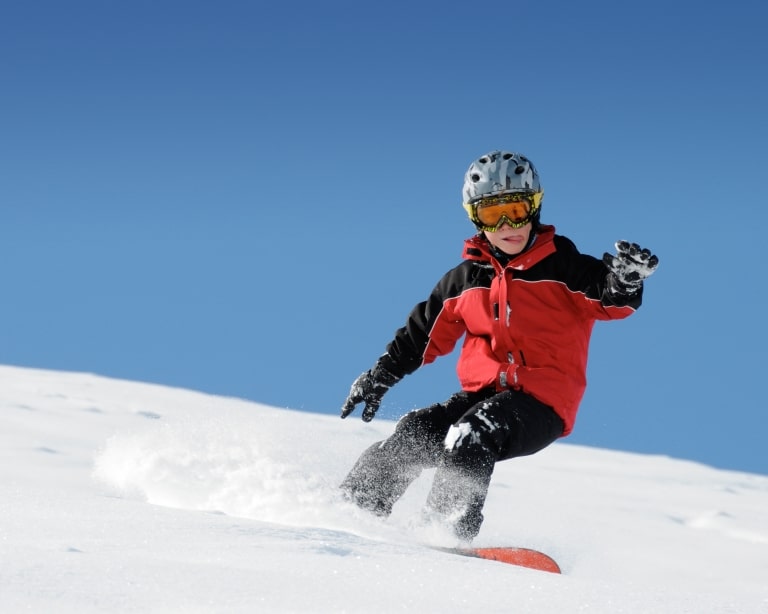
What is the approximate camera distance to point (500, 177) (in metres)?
4.50

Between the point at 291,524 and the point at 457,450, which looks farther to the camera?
the point at 457,450

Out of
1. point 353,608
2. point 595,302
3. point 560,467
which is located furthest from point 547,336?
point 560,467

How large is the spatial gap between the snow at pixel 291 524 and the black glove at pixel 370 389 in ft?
1.38

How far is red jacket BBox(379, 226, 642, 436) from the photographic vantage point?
4281mm

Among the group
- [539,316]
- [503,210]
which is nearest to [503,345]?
[539,316]

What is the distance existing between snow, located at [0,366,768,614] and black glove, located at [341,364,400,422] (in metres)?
0.42

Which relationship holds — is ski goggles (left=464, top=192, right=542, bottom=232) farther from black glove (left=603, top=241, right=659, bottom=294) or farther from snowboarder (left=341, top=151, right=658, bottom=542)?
black glove (left=603, top=241, right=659, bottom=294)

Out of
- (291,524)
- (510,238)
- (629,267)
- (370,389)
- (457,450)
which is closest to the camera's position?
(291,524)

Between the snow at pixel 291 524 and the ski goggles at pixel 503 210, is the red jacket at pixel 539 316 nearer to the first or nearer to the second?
the ski goggles at pixel 503 210

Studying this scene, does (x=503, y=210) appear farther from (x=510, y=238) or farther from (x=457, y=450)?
(x=457, y=450)

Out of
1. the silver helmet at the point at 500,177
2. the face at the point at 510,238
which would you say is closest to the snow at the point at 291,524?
the face at the point at 510,238

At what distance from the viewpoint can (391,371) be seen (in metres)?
5.05

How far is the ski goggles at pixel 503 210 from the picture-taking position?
175 inches

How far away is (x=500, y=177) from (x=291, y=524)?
2205 mm
